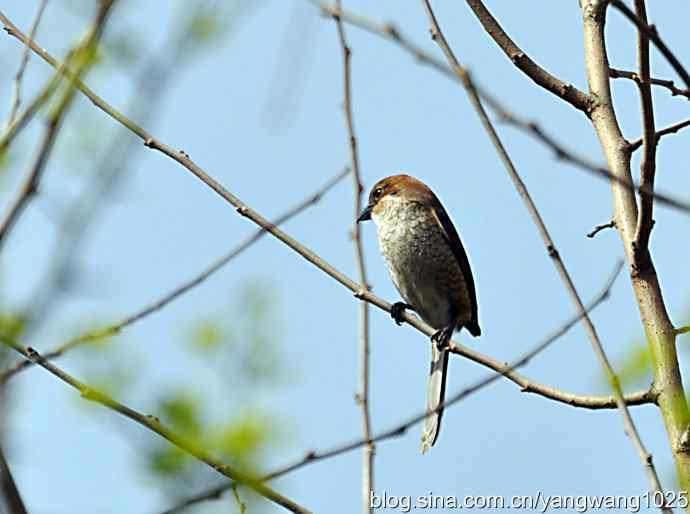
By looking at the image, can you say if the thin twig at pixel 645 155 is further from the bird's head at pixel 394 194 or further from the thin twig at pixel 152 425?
the bird's head at pixel 394 194

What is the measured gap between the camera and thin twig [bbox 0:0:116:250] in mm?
1419

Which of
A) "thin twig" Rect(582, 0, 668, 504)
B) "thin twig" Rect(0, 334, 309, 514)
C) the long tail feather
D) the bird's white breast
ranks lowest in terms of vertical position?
"thin twig" Rect(0, 334, 309, 514)

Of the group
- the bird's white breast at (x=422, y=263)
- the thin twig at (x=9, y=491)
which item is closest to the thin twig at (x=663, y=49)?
the thin twig at (x=9, y=491)

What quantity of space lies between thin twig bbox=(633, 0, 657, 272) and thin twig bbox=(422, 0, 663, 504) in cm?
27

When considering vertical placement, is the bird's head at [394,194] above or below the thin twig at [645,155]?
above

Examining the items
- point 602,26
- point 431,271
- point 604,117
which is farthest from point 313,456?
point 431,271

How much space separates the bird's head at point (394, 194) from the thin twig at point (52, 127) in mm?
5073

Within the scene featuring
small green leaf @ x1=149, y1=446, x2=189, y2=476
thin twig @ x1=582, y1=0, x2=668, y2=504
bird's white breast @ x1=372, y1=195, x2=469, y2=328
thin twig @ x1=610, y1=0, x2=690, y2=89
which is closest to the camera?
thin twig @ x1=610, y1=0, x2=690, y2=89

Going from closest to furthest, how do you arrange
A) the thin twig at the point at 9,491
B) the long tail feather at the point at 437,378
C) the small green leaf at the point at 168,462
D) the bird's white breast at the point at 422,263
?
the thin twig at the point at 9,491, the small green leaf at the point at 168,462, the long tail feather at the point at 437,378, the bird's white breast at the point at 422,263

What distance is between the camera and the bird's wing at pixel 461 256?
6387 millimetres

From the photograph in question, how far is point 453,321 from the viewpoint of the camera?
6.37 meters

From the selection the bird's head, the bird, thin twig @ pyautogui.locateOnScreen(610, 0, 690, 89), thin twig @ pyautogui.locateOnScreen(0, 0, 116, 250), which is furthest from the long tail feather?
thin twig @ pyautogui.locateOnScreen(0, 0, 116, 250)

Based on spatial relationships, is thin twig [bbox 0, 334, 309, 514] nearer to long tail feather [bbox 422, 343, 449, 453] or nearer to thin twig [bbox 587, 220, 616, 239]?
thin twig [bbox 587, 220, 616, 239]

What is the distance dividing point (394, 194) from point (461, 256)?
59 centimetres
